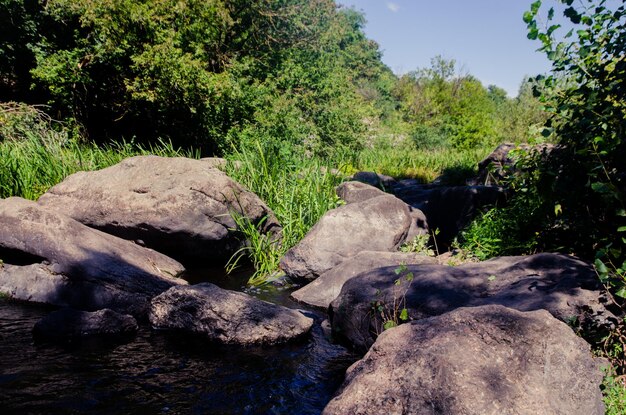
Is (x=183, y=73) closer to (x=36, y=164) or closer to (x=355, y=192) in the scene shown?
(x=36, y=164)

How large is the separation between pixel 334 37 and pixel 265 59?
6619 millimetres

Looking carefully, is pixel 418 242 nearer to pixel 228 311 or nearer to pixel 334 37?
pixel 228 311

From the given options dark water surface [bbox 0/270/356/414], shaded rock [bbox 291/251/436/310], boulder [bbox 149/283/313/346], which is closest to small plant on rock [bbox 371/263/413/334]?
dark water surface [bbox 0/270/356/414]

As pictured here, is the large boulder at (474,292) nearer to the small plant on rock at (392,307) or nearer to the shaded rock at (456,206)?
the small plant on rock at (392,307)

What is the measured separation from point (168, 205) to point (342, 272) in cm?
293

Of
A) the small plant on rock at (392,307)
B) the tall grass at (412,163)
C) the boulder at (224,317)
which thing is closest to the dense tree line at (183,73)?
the tall grass at (412,163)

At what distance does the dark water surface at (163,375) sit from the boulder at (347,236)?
170cm

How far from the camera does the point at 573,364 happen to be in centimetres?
290

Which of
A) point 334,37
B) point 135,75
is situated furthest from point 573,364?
point 334,37

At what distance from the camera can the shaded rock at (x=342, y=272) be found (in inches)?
247

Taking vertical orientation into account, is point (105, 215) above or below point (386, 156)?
below

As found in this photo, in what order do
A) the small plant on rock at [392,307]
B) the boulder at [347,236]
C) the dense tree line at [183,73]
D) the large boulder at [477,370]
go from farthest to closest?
the dense tree line at [183,73] → the boulder at [347,236] → the small plant on rock at [392,307] → the large boulder at [477,370]

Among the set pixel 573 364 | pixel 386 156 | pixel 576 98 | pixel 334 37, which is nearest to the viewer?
pixel 573 364

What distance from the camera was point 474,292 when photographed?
448 cm
